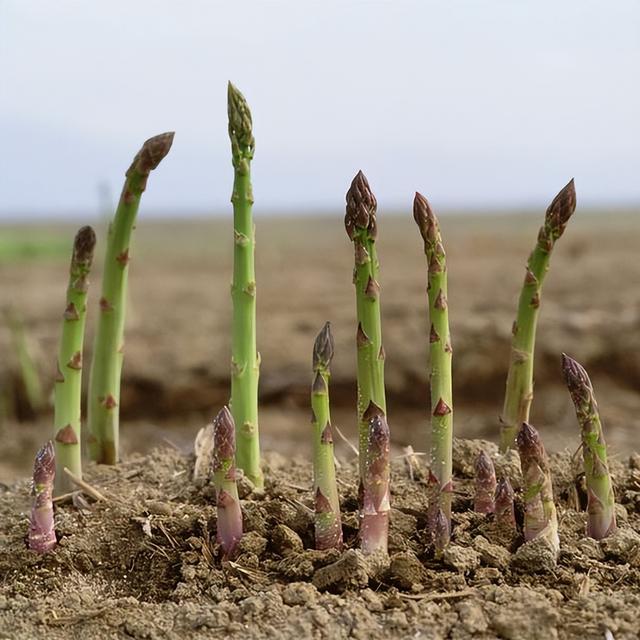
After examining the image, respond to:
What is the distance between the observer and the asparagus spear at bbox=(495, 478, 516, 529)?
2.36m

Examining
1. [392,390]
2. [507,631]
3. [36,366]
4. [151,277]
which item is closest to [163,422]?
[36,366]

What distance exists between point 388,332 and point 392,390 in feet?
3.27

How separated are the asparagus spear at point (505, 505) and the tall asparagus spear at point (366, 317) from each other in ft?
1.38

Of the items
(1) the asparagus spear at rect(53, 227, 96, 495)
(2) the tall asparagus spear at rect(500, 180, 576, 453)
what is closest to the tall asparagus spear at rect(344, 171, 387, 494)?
(2) the tall asparagus spear at rect(500, 180, 576, 453)

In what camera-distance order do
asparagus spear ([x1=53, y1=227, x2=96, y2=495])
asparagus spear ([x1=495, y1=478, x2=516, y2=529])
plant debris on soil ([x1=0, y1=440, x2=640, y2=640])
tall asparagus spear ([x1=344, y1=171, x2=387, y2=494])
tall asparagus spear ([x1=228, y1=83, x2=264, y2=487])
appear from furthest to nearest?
asparagus spear ([x1=53, y1=227, x2=96, y2=495])
tall asparagus spear ([x1=228, y1=83, x2=264, y2=487])
asparagus spear ([x1=495, y1=478, x2=516, y2=529])
tall asparagus spear ([x1=344, y1=171, x2=387, y2=494])
plant debris on soil ([x1=0, y1=440, x2=640, y2=640])

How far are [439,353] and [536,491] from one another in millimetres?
455

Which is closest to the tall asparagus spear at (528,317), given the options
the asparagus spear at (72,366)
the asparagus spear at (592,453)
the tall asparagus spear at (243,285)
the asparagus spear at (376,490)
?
the asparagus spear at (592,453)

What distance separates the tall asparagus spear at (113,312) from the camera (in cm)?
278

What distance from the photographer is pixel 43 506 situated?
2.47 metres

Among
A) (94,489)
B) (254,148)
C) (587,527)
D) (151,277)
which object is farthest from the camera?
(151,277)

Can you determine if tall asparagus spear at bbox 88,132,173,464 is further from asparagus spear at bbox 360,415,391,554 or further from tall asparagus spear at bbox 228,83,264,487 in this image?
asparagus spear at bbox 360,415,391,554

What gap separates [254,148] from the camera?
2615 millimetres

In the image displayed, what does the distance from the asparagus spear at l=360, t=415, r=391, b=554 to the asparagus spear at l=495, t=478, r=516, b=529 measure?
350mm

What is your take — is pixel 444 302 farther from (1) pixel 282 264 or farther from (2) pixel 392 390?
(1) pixel 282 264
